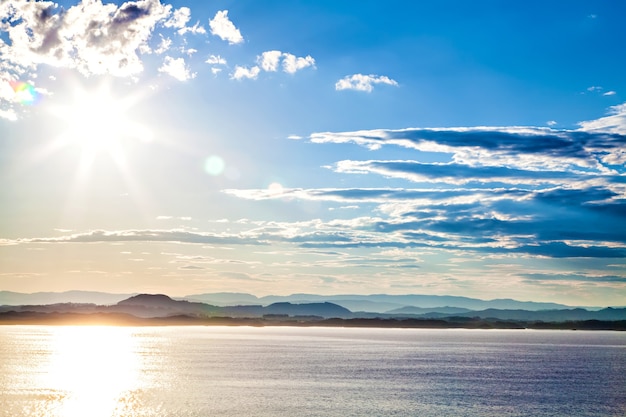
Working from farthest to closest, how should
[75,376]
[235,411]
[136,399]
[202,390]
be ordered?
→ [75,376] < [202,390] < [136,399] < [235,411]

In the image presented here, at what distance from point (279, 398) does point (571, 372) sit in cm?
7581

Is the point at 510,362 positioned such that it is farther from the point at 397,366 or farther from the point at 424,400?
the point at 424,400

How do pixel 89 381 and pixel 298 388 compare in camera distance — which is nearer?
pixel 298 388

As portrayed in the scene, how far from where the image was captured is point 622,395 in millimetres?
100562

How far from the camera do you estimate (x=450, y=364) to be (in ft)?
519

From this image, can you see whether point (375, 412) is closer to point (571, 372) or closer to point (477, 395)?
point (477, 395)

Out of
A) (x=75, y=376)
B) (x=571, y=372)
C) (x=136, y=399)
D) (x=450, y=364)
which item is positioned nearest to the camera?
(x=136, y=399)

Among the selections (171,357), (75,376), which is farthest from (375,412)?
(171,357)

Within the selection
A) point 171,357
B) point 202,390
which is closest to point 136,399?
point 202,390

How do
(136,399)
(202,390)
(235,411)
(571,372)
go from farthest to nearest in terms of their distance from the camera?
(571,372) < (202,390) < (136,399) < (235,411)

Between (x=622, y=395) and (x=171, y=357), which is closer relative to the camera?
(x=622, y=395)

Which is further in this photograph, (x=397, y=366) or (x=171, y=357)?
(x=171, y=357)

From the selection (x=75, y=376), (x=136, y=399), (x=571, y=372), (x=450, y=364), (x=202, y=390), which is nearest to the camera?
(x=136, y=399)

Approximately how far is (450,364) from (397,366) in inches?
677
